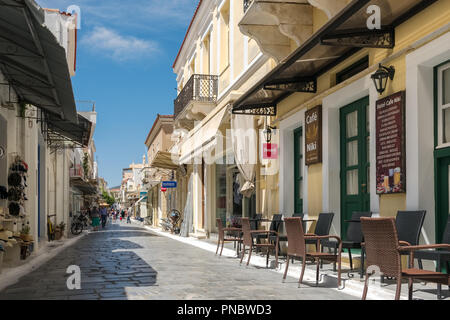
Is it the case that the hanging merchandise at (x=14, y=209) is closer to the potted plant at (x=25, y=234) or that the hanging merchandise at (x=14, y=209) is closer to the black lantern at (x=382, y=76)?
the potted plant at (x=25, y=234)

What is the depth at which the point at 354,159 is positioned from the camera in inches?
369

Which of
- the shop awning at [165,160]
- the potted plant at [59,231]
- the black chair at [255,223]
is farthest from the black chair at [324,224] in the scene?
the shop awning at [165,160]

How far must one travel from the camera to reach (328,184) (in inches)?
385

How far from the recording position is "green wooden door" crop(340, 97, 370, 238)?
29.2 ft

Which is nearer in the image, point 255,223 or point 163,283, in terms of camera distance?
point 163,283

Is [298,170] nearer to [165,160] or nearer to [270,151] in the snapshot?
[270,151]

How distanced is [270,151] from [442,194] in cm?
658

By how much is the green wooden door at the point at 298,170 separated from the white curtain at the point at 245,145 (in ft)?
5.31

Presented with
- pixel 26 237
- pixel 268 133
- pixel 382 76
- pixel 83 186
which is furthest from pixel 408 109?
pixel 83 186

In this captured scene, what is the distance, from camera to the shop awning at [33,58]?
6.24m

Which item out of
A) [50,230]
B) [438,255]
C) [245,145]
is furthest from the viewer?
[50,230]

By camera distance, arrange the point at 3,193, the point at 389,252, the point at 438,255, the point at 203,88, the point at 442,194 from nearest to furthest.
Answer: the point at 389,252 < the point at 438,255 < the point at 442,194 < the point at 3,193 < the point at 203,88

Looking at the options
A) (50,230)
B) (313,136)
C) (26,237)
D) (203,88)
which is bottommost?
(50,230)
